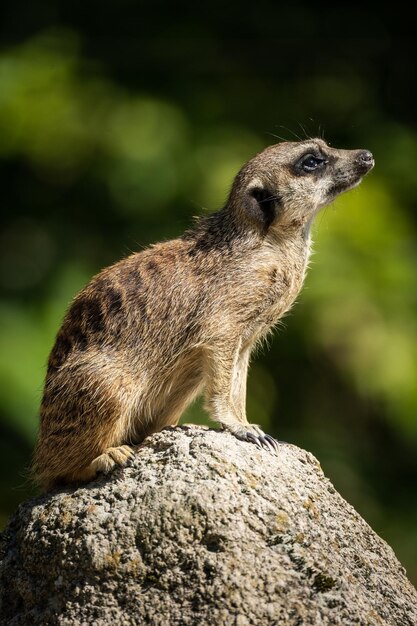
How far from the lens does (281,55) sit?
10.4 m

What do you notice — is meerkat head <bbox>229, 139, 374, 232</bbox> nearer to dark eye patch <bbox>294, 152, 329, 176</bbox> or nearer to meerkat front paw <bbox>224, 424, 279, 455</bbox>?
dark eye patch <bbox>294, 152, 329, 176</bbox>

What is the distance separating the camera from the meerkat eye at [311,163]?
6.07 metres

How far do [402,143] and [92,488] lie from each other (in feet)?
19.5

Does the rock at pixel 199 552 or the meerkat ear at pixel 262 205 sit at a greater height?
the meerkat ear at pixel 262 205

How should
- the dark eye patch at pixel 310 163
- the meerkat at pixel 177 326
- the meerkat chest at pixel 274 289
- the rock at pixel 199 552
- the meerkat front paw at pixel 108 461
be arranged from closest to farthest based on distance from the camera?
the rock at pixel 199 552, the meerkat front paw at pixel 108 461, the meerkat at pixel 177 326, the meerkat chest at pixel 274 289, the dark eye patch at pixel 310 163

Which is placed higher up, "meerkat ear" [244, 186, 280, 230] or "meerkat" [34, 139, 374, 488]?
"meerkat ear" [244, 186, 280, 230]

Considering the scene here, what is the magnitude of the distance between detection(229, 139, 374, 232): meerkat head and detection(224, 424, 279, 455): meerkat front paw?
4.07 ft

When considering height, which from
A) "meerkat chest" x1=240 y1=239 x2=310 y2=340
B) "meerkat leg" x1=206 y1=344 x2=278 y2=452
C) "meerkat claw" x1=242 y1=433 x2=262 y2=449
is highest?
"meerkat chest" x1=240 y1=239 x2=310 y2=340

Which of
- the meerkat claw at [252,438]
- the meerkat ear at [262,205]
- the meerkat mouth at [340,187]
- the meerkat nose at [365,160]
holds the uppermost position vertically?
the meerkat nose at [365,160]

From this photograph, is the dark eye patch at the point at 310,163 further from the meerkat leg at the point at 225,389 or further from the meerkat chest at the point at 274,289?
the meerkat leg at the point at 225,389

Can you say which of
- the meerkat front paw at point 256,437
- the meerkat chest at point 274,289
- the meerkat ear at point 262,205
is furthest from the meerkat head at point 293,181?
the meerkat front paw at point 256,437

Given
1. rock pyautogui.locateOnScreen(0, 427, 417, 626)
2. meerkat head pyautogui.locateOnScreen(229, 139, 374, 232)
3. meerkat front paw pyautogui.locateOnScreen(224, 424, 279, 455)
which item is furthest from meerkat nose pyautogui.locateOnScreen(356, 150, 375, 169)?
rock pyautogui.locateOnScreen(0, 427, 417, 626)

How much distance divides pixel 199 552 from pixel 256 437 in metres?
0.77

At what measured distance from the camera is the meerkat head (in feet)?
19.6
